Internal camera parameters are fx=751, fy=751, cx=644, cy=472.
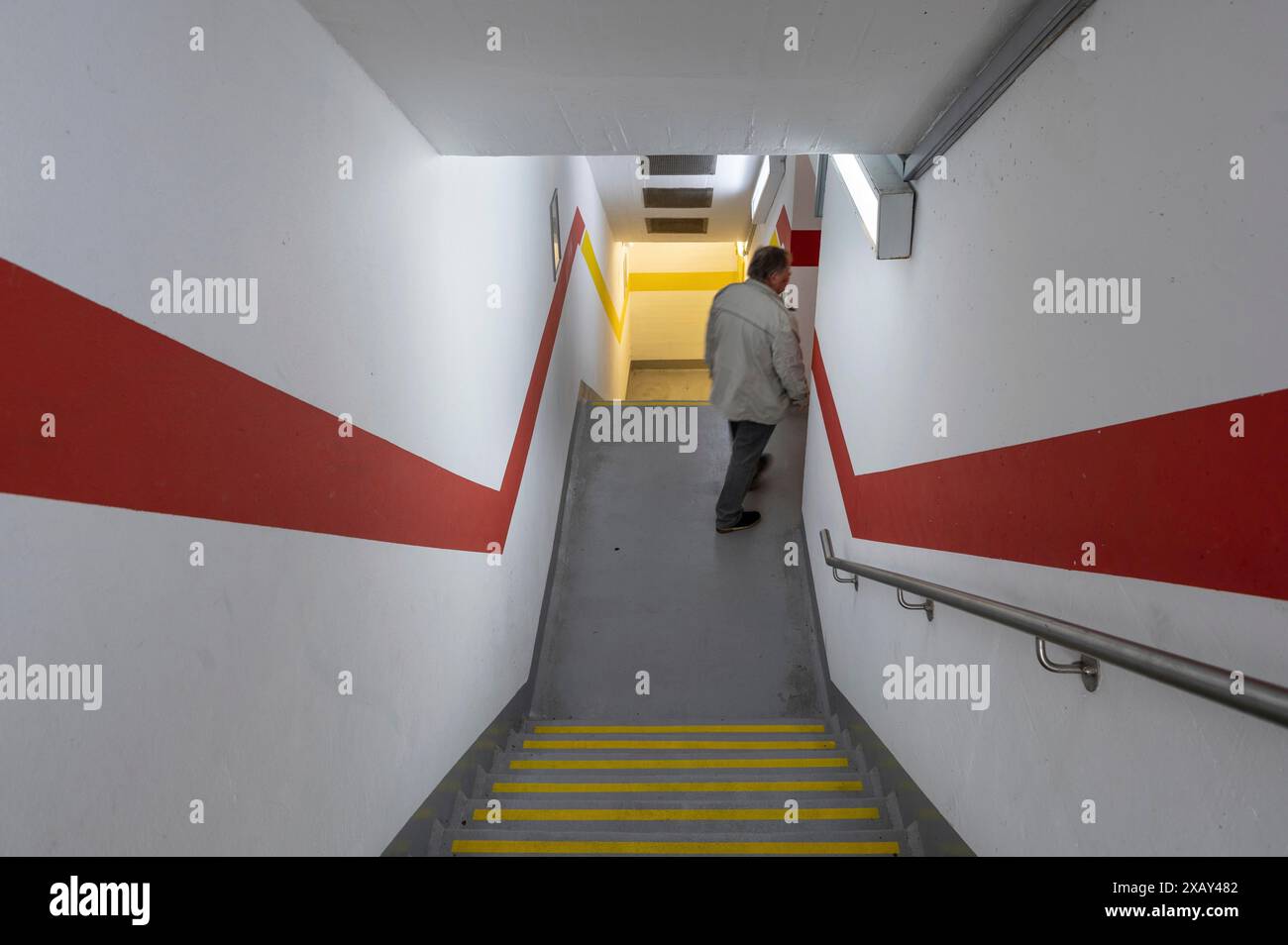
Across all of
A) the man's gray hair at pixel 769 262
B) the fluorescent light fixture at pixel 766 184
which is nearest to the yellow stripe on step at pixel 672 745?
the man's gray hair at pixel 769 262

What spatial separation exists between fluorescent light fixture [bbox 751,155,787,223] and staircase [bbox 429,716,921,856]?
4.73 m

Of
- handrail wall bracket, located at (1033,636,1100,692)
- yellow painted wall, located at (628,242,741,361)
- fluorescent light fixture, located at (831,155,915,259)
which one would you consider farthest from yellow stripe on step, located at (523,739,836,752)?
yellow painted wall, located at (628,242,741,361)

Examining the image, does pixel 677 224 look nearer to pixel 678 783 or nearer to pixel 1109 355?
pixel 678 783

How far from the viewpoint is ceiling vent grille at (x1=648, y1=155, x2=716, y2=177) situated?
6316 mm

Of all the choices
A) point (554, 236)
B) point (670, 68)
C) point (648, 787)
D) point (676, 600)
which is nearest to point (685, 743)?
point (648, 787)

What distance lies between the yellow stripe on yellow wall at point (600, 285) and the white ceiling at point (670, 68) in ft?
13.7

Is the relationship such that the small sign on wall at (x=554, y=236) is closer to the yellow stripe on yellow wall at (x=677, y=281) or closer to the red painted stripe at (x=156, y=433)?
the red painted stripe at (x=156, y=433)

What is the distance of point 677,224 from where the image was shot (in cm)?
920

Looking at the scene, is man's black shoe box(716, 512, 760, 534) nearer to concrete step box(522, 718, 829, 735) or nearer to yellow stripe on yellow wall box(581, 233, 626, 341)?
concrete step box(522, 718, 829, 735)

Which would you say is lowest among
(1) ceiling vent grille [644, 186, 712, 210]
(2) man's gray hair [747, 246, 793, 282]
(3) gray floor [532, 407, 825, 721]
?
(3) gray floor [532, 407, 825, 721]

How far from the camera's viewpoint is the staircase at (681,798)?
86.4 inches
